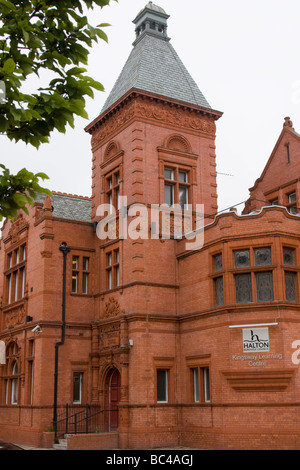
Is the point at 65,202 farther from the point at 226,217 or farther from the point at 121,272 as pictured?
the point at 226,217

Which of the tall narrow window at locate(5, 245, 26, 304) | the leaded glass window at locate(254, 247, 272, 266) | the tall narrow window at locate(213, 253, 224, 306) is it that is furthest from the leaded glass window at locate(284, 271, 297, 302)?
the tall narrow window at locate(5, 245, 26, 304)

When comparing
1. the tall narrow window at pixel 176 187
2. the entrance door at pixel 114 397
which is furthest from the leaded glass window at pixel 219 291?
the entrance door at pixel 114 397

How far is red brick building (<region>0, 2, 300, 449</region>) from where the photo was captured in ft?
71.6

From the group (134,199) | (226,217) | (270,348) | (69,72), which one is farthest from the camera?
(134,199)

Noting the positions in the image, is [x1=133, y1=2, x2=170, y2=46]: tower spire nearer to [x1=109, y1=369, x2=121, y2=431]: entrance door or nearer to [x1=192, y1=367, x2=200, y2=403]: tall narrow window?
[x1=109, y1=369, x2=121, y2=431]: entrance door

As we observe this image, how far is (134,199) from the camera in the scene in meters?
26.3

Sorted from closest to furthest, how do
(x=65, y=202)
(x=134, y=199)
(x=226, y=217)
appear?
(x=226, y=217), (x=134, y=199), (x=65, y=202)

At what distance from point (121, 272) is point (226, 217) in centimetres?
602

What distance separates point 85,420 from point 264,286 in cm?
1068

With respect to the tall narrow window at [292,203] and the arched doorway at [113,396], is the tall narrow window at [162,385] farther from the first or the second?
the tall narrow window at [292,203]

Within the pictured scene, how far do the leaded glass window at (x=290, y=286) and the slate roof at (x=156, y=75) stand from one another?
1116 centimetres

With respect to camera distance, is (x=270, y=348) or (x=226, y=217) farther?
(x=226, y=217)

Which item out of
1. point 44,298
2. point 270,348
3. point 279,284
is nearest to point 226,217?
point 279,284

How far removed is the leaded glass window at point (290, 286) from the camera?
22250 mm
